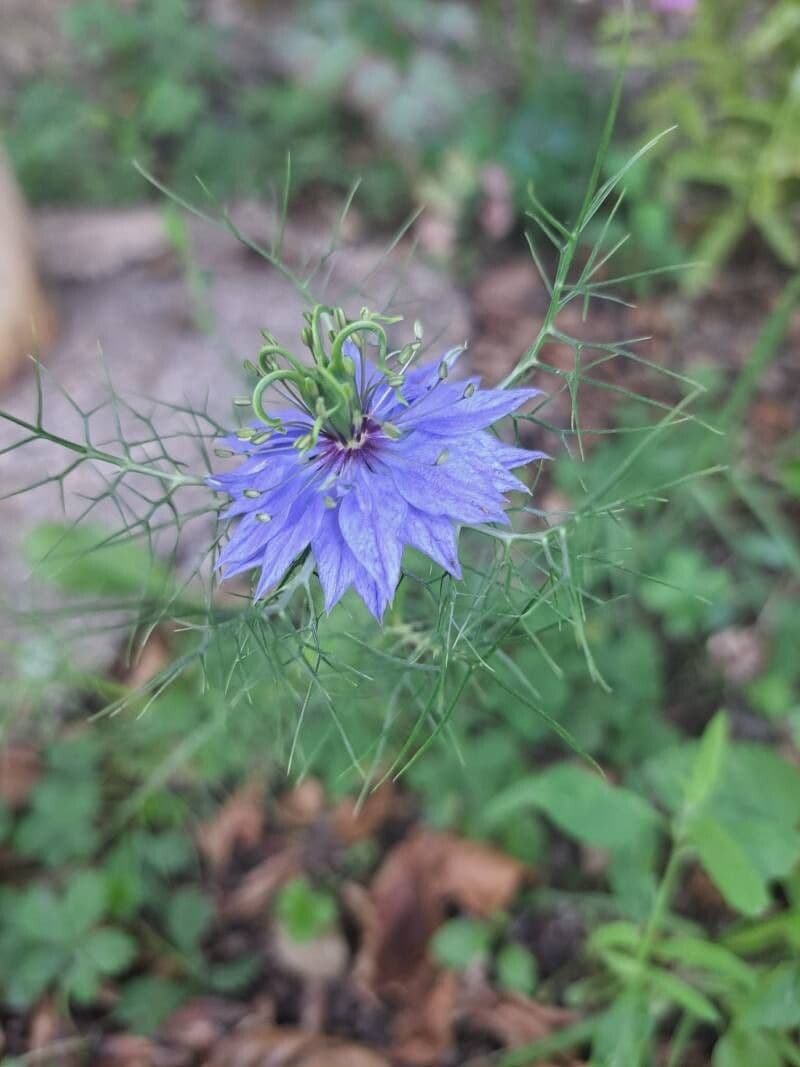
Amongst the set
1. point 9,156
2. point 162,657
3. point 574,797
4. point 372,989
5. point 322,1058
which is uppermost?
point 9,156

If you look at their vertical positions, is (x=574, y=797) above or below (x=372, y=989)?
above

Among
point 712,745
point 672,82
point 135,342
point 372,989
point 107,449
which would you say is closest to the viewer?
point 712,745

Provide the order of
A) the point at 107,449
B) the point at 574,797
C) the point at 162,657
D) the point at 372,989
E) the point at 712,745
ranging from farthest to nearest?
the point at 107,449 < the point at 162,657 < the point at 372,989 < the point at 574,797 < the point at 712,745

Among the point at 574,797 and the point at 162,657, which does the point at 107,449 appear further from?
the point at 574,797

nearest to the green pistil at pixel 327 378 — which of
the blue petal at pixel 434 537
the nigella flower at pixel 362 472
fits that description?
the nigella flower at pixel 362 472

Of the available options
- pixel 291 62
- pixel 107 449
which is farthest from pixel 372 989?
pixel 291 62
